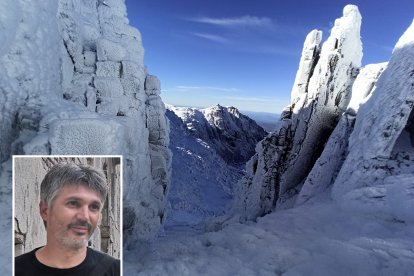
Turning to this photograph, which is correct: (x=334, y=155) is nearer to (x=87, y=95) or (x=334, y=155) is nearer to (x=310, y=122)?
(x=310, y=122)

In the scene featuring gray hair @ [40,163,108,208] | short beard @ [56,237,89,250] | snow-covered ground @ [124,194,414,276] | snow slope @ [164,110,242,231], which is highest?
gray hair @ [40,163,108,208]

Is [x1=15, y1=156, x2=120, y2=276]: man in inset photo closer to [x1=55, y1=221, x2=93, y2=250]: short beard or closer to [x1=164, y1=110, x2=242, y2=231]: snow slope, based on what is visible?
[x1=55, y1=221, x2=93, y2=250]: short beard

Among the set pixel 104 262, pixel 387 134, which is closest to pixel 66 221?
pixel 104 262

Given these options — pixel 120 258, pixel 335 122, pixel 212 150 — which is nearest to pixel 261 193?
pixel 335 122

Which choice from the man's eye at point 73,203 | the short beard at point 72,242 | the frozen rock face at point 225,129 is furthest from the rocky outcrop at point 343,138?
the frozen rock face at point 225,129

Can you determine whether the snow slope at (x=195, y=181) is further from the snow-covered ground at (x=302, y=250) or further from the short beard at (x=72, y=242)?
the short beard at (x=72, y=242)

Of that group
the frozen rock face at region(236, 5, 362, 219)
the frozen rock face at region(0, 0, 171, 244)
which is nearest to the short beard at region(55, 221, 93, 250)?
the frozen rock face at region(0, 0, 171, 244)
